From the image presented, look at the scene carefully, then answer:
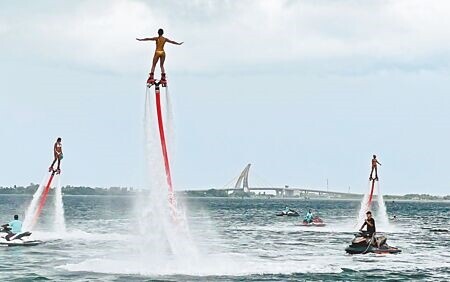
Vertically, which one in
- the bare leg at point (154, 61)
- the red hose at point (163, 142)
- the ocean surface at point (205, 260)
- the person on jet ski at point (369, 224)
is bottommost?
the ocean surface at point (205, 260)

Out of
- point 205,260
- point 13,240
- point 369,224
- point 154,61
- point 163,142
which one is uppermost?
point 154,61

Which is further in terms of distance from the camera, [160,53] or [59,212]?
[59,212]

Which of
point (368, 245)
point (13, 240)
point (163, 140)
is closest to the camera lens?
point (163, 140)

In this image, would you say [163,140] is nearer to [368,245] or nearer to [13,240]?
[368,245]

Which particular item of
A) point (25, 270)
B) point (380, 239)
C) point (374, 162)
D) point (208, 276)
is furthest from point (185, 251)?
point (374, 162)

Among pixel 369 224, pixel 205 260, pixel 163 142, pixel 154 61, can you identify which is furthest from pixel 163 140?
pixel 369 224

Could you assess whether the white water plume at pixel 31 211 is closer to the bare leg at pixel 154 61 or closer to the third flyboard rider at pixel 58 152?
the third flyboard rider at pixel 58 152

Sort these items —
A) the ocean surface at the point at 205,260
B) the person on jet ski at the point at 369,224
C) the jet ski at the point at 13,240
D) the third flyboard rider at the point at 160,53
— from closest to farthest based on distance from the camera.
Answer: the third flyboard rider at the point at 160,53, the ocean surface at the point at 205,260, the person on jet ski at the point at 369,224, the jet ski at the point at 13,240

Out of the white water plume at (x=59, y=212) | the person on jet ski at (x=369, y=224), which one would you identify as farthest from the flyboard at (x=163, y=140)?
the white water plume at (x=59, y=212)

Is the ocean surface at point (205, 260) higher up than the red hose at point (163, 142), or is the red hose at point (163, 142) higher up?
the red hose at point (163, 142)

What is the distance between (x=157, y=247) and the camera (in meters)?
41.8

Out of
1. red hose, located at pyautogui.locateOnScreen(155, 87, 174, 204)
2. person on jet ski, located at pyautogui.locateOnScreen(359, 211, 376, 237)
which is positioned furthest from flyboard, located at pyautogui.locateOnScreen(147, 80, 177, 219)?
person on jet ski, located at pyautogui.locateOnScreen(359, 211, 376, 237)

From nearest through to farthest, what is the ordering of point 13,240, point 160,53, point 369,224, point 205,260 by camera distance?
1. point 160,53
2. point 205,260
3. point 369,224
4. point 13,240

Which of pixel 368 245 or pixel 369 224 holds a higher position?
pixel 369 224
